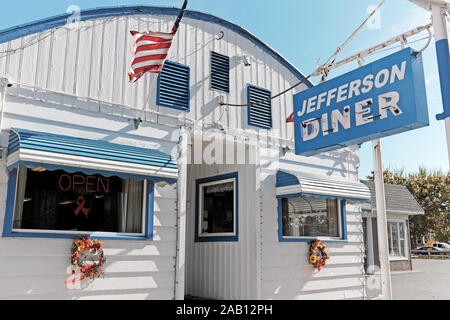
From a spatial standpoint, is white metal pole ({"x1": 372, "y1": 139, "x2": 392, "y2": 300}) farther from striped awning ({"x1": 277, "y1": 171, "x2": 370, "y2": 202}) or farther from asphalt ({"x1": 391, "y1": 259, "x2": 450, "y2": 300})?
asphalt ({"x1": 391, "y1": 259, "x2": 450, "y2": 300})

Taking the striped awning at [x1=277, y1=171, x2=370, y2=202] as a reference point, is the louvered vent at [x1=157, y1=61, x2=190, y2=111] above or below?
above

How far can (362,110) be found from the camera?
18.2 ft

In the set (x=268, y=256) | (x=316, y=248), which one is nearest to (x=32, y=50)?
(x=268, y=256)

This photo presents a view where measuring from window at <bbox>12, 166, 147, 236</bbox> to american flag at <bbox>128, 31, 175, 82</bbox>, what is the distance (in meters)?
1.71

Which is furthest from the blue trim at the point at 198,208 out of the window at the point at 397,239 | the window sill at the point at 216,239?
the window at the point at 397,239

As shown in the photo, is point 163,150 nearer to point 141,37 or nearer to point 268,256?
point 141,37

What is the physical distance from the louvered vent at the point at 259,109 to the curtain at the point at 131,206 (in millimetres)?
2789

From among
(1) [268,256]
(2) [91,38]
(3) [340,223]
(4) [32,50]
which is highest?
(2) [91,38]

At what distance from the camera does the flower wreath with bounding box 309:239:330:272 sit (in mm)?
8094

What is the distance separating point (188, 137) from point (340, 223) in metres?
4.13

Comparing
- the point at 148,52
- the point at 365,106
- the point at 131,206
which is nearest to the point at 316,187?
the point at 365,106

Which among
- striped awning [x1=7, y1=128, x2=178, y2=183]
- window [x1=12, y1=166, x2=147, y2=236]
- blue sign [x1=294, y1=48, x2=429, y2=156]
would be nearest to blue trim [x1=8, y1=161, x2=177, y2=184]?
striped awning [x1=7, y1=128, x2=178, y2=183]

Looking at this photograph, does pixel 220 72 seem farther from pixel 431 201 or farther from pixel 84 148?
pixel 431 201

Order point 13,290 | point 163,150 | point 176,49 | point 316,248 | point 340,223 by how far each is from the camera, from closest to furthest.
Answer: point 13,290 < point 163,150 < point 176,49 < point 316,248 < point 340,223
